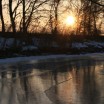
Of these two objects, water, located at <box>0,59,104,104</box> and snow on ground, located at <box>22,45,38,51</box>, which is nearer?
water, located at <box>0,59,104,104</box>

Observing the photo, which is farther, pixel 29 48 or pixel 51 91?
pixel 29 48

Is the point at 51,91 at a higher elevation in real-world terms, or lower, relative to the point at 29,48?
lower

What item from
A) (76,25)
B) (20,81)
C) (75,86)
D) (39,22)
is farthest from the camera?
(76,25)

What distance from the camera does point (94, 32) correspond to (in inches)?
2815

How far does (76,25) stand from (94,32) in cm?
1791

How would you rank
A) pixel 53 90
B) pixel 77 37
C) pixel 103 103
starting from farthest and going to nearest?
pixel 77 37 < pixel 53 90 < pixel 103 103

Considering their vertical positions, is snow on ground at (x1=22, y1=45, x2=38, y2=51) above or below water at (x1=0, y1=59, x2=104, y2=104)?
above

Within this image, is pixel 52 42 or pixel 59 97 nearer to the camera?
pixel 59 97

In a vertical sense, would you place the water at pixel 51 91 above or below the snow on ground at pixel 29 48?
below

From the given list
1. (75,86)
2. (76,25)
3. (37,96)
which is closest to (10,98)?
(37,96)

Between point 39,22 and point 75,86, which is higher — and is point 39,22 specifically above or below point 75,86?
above

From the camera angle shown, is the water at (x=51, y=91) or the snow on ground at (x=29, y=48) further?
the snow on ground at (x=29, y=48)

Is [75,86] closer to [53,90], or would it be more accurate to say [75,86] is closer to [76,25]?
[53,90]

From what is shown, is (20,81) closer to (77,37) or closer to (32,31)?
(32,31)
